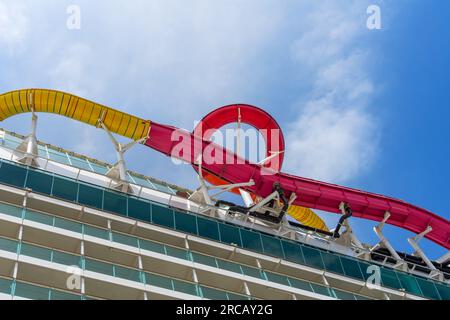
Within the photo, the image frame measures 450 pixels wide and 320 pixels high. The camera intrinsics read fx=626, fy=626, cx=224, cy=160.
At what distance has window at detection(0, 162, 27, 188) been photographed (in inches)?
1006

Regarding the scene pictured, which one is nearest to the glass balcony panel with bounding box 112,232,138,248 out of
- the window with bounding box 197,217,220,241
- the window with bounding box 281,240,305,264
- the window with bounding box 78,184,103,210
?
the window with bounding box 78,184,103,210

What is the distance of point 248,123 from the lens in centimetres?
3859

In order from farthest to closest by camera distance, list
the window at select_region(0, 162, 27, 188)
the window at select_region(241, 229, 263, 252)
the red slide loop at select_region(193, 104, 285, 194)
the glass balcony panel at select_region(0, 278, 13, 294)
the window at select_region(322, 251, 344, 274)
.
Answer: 1. the red slide loop at select_region(193, 104, 285, 194)
2. the window at select_region(322, 251, 344, 274)
3. the window at select_region(241, 229, 263, 252)
4. the window at select_region(0, 162, 27, 188)
5. the glass balcony panel at select_region(0, 278, 13, 294)

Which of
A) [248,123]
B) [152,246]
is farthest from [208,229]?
[248,123]

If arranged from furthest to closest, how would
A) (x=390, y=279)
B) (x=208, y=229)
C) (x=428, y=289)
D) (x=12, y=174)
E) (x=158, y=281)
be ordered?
(x=428, y=289), (x=390, y=279), (x=208, y=229), (x=12, y=174), (x=158, y=281)

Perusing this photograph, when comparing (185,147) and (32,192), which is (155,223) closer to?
(32,192)

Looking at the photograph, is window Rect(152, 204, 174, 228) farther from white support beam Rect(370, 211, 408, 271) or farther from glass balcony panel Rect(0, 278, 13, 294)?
white support beam Rect(370, 211, 408, 271)

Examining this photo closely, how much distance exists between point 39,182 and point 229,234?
8558mm

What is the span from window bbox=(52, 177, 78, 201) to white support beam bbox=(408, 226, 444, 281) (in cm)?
2069

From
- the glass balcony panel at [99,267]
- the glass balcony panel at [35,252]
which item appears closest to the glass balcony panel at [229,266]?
the glass balcony panel at [99,267]

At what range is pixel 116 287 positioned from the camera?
20.2 m

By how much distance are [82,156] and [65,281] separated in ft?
60.7

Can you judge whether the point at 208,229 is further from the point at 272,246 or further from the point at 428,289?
the point at 428,289
